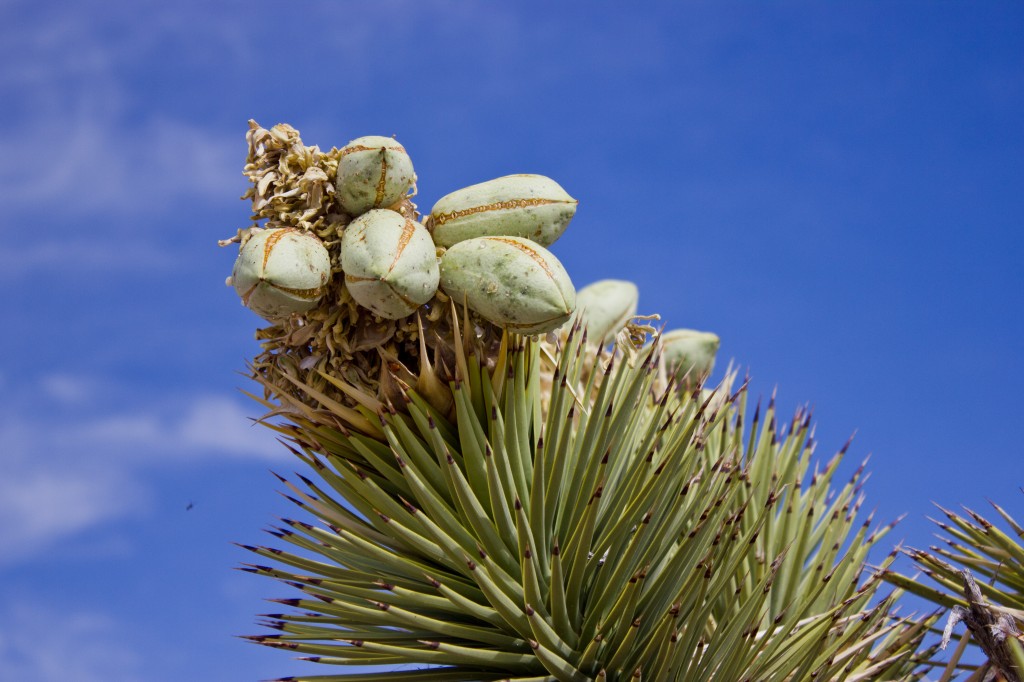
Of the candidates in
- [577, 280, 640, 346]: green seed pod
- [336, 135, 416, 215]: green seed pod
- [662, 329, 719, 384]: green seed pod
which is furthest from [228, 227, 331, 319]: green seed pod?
[662, 329, 719, 384]: green seed pod

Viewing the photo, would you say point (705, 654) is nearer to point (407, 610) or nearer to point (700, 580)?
point (700, 580)

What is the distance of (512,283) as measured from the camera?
3.00 m

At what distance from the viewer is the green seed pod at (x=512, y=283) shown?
2990mm

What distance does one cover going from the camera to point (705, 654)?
3115 millimetres

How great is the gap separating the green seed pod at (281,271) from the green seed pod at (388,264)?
9cm

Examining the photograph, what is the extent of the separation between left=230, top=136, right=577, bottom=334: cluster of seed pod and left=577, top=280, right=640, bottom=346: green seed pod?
1366 mm

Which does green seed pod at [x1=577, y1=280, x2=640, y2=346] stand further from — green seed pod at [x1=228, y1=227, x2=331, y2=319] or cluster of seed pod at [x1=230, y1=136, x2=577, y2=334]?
green seed pod at [x1=228, y1=227, x2=331, y2=319]

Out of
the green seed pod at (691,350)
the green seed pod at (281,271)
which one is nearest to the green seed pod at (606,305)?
the green seed pod at (691,350)

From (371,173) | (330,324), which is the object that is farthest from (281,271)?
(371,173)

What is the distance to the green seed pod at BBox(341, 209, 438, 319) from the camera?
9.55ft

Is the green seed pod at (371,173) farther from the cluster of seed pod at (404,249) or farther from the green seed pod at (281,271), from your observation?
the green seed pod at (281,271)

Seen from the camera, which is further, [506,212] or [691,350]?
[691,350]

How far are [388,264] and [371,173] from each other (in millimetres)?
355

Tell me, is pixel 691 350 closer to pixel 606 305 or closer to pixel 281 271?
pixel 606 305
